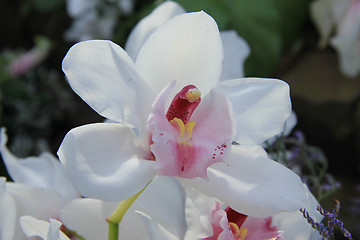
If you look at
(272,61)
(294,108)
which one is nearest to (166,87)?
(272,61)

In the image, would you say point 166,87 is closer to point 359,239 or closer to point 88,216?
point 88,216

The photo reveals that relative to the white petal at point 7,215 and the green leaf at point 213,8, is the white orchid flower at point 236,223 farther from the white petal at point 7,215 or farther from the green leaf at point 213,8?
the green leaf at point 213,8

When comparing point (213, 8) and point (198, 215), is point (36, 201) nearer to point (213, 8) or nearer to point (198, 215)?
point (198, 215)

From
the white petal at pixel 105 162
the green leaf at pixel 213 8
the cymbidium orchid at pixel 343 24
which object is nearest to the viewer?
the white petal at pixel 105 162

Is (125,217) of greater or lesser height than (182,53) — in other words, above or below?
below

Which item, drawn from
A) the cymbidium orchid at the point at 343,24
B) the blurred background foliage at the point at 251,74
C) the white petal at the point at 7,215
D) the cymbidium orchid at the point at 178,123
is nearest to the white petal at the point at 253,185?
the cymbidium orchid at the point at 178,123

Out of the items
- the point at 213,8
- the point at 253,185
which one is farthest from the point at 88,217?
the point at 213,8
